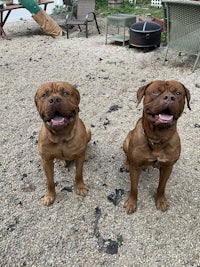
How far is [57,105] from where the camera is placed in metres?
2.39

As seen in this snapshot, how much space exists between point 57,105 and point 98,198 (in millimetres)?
1298

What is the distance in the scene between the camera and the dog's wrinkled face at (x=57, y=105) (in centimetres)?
240

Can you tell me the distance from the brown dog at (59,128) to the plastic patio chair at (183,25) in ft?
13.0

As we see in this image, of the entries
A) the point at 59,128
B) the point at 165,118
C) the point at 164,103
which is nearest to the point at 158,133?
the point at 165,118

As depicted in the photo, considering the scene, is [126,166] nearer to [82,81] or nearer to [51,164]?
[51,164]

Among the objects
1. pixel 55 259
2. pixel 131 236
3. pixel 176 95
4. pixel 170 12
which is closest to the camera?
pixel 176 95

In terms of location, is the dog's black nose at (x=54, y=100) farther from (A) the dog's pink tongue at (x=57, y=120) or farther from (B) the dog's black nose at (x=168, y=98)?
(B) the dog's black nose at (x=168, y=98)

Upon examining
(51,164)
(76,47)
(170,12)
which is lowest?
(76,47)

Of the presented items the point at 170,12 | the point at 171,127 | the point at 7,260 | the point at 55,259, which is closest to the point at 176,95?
the point at 171,127

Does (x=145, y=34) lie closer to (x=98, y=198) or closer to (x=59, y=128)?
(x=98, y=198)

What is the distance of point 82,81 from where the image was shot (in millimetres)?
6059

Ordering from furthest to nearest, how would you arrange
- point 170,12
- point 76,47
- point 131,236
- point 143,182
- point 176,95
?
1. point 76,47
2. point 170,12
3. point 143,182
4. point 131,236
5. point 176,95

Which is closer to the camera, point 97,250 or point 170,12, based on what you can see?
point 97,250

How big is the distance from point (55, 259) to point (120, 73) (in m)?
4.45
